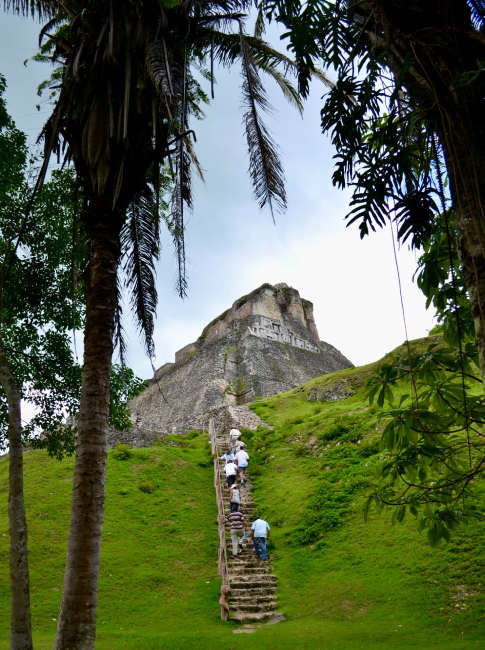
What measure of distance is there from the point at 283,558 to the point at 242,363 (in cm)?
2997

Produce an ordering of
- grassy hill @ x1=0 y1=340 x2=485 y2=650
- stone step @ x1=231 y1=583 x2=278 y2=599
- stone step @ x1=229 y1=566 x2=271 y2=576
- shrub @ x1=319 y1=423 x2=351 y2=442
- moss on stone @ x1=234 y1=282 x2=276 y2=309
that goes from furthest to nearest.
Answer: moss on stone @ x1=234 y1=282 x2=276 y2=309 → shrub @ x1=319 y1=423 x2=351 y2=442 → stone step @ x1=229 y1=566 x2=271 y2=576 → stone step @ x1=231 y1=583 x2=278 y2=599 → grassy hill @ x1=0 y1=340 x2=485 y2=650

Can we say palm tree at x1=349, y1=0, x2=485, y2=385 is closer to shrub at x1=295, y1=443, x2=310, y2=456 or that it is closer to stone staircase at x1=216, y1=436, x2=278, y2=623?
stone staircase at x1=216, y1=436, x2=278, y2=623

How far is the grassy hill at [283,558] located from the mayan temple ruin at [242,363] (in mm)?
9288

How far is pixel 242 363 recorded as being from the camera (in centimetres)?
4084

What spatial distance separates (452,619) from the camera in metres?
7.07

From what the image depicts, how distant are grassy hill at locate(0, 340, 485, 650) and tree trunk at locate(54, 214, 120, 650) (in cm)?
267

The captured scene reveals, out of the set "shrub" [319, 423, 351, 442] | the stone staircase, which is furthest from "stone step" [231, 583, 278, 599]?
"shrub" [319, 423, 351, 442]

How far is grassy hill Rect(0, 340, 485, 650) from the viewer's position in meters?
7.43

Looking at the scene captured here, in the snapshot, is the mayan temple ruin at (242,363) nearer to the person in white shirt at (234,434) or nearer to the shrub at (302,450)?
the person in white shirt at (234,434)

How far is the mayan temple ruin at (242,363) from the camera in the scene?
35688 millimetres

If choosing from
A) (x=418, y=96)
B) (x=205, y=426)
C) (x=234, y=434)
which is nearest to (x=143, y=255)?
(x=418, y=96)

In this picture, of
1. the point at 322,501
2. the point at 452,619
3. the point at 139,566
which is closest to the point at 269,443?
the point at 322,501

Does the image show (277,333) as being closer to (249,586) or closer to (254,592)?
(249,586)

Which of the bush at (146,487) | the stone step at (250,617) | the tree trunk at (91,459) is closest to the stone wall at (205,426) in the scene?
the bush at (146,487)
